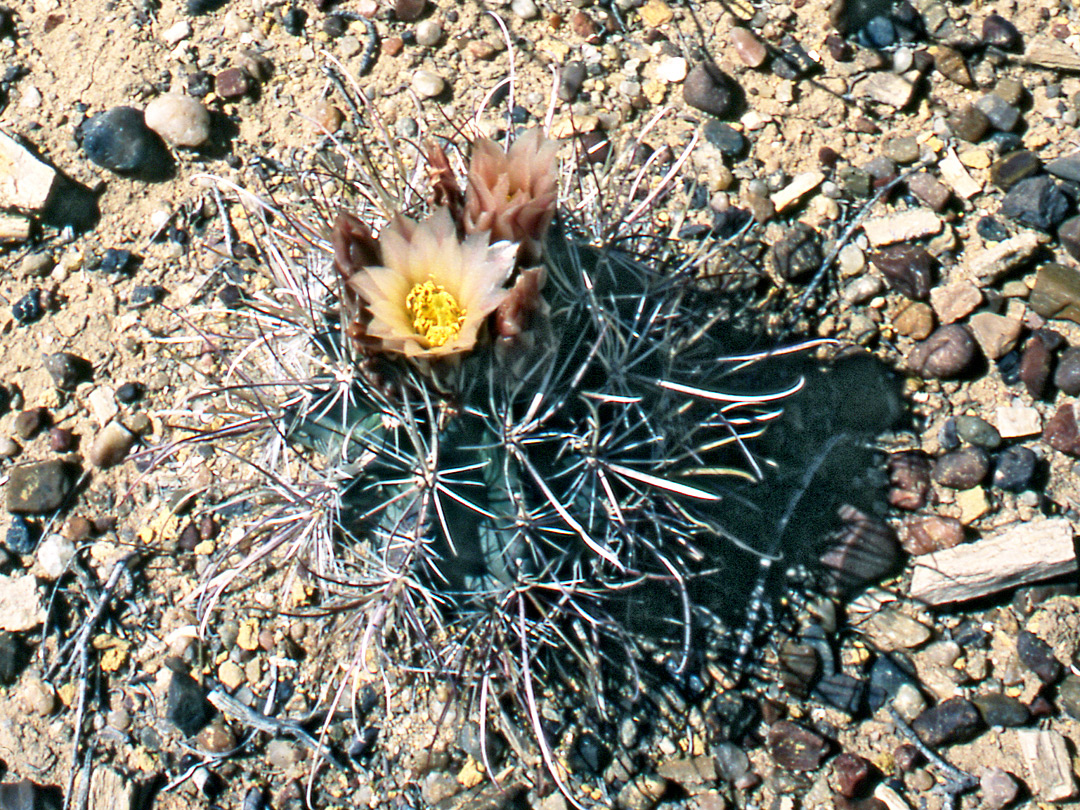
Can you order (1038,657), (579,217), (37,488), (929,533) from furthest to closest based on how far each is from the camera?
(37,488) < (929,533) < (1038,657) < (579,217)

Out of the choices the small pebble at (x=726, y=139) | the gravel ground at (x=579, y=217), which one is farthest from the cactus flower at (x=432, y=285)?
the small pebble at (x=726, y=139)

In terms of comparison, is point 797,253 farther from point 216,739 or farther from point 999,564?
point 216,739

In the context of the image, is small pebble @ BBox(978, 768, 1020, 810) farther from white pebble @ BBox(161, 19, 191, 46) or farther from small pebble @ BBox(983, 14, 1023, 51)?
white pebble @ BBox(161, 19, 191, 46)

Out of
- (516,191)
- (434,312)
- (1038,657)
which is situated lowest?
(1038,657)

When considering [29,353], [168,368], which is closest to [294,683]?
[168,368]

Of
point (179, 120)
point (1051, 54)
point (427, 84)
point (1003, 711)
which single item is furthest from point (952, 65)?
point (179, 120)

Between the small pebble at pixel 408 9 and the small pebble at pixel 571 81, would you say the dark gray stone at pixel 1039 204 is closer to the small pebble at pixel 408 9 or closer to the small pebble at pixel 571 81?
the small pebble at pixel 571 81

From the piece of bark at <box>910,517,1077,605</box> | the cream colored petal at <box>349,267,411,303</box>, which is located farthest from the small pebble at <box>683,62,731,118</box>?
the cream colored petal at <box>349,267,411,303</box>
